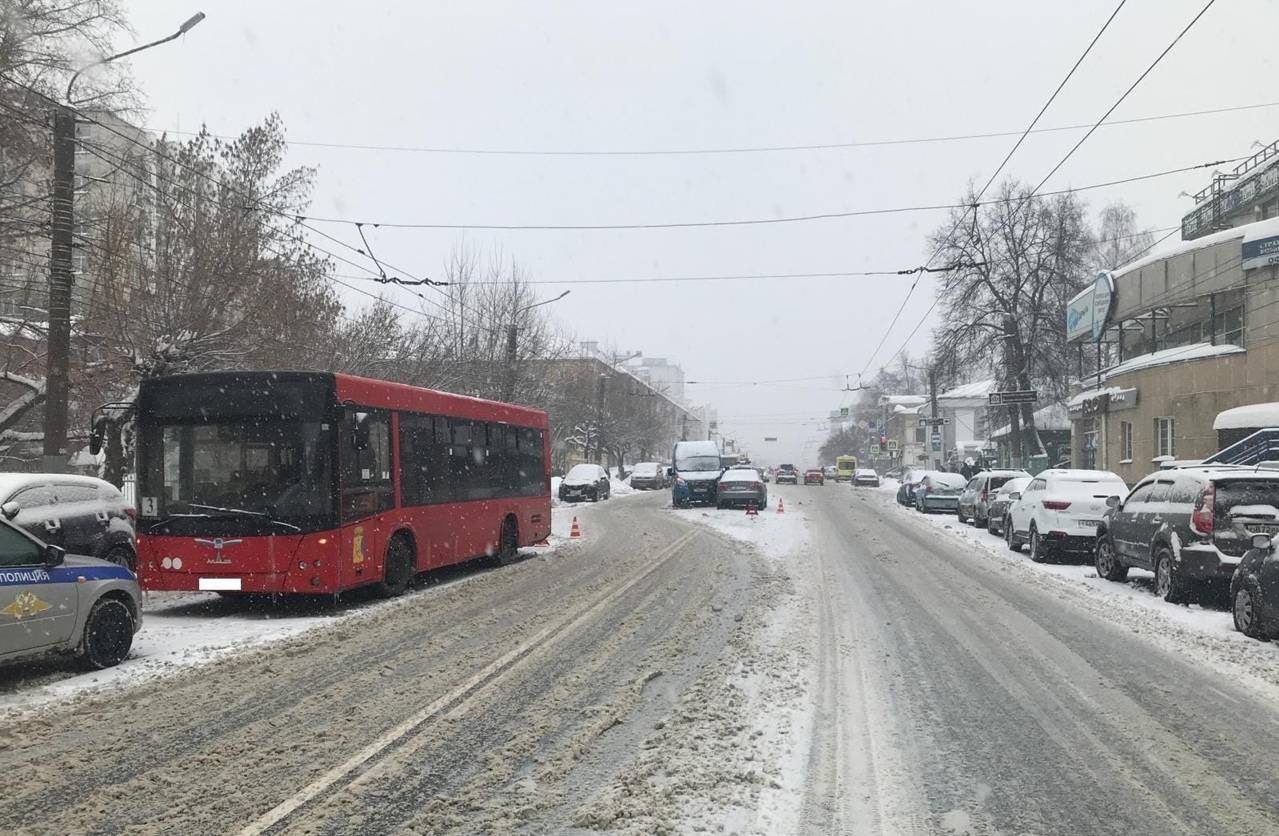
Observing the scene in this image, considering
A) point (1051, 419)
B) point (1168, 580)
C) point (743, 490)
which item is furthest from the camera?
point (1051, 419)

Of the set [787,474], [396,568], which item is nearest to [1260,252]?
[396,568]

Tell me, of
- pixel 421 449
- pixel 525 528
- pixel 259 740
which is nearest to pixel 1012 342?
pixel 525 528

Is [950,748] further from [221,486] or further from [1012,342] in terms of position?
[1012,342]

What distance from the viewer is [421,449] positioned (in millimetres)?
13133

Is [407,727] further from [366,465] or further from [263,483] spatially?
[366,465]

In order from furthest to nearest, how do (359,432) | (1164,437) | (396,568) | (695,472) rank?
1. (695,472)
2. (1164,437)
3. (396,568)
4. (359,432)

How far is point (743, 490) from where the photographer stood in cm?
3161

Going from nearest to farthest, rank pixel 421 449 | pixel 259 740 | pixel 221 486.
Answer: pixel 259 740
pixel 221 486
pixel 421 449

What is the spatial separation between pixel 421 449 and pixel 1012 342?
33.8m

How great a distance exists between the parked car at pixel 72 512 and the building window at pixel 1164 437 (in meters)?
28.8

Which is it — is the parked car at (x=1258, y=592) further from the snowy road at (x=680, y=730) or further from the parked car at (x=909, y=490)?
the parked car at (x=909, y=490)

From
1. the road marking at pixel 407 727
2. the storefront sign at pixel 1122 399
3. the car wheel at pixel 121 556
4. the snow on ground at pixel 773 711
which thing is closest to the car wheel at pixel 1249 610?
the snow on ground at pixel 773 711

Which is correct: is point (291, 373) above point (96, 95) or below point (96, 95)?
below

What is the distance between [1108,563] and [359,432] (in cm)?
1103
